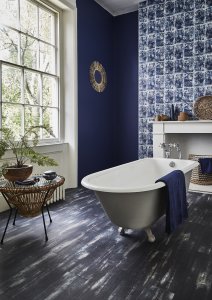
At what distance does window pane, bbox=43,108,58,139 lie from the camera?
365 centimetres

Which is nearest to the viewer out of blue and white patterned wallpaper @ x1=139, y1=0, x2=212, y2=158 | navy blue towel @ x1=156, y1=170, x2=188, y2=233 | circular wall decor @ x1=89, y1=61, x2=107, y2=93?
navy blue towel @ x1=156, y1=170, x2=188, y2=233

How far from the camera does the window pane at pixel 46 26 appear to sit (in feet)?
11.7

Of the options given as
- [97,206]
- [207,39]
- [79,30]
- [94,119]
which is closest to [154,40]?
[207,39]

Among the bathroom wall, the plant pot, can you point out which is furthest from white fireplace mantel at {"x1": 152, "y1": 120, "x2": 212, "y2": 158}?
the plant pot

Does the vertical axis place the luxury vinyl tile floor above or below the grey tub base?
below

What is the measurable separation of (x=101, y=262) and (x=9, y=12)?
9.63 ft

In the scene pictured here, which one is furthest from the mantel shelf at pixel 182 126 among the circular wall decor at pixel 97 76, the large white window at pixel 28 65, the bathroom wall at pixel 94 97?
the large white window at pixel 28 65

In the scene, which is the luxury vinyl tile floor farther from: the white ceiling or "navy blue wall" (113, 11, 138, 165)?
the white ceiling

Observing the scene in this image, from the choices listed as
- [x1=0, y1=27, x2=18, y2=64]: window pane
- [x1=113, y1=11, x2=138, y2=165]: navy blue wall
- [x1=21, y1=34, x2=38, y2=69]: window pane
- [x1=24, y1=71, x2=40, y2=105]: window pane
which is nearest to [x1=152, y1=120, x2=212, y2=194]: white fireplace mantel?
[x1=113, y1=11, x2=138, y2=165]: navy blue wall

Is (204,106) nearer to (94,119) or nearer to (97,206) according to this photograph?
(94,119)

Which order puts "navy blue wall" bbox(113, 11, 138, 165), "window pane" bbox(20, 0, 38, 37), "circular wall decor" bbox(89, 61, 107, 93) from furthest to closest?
"navy blue wall" bbox(113, 11, 138, 165), "circular wall decor" bbox(89, 61, 107, 93), "window pane" bbox(20, 0, 38, 37)

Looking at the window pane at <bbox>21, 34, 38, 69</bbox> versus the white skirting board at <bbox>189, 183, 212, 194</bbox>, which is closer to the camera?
the window pane at <bbox>21, 34, 38, 69</bbox>

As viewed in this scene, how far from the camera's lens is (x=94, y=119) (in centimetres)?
448

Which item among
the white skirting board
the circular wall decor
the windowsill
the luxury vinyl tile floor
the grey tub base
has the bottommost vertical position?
the luxury vinyl tile floor
